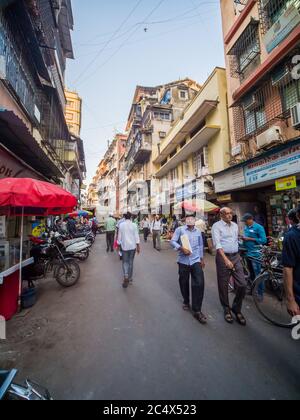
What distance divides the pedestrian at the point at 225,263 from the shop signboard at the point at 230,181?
5.47 metres

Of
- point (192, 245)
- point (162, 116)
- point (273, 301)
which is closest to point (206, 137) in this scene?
point (192, 245)

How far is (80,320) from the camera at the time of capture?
136 inches

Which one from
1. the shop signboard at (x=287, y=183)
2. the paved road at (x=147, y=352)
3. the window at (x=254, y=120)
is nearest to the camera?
the paved road at (x=147, y=352)

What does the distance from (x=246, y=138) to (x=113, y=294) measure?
8550 millimetres

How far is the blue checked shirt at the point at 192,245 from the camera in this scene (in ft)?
11.7

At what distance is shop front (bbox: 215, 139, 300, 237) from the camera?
6.20m

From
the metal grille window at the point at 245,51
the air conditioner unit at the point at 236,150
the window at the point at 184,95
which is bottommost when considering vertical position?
the air conditioner unit at the point at 236,150

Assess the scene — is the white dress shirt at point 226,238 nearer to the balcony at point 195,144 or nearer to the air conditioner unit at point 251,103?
the air conditioner unit at point 251,103

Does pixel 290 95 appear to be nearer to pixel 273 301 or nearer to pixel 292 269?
pixel 273 301

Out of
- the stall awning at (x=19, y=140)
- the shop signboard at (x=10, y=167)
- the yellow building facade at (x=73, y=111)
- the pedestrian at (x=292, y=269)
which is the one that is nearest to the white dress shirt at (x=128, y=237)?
the shop signboard at (x=10, y=167)

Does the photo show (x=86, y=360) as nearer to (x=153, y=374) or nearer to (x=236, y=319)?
(x=153, y=374)

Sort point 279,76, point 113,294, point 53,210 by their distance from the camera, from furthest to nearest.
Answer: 1. point 279,76
2. point 53,210
3. point 113,294
